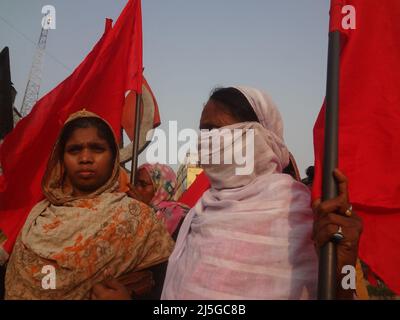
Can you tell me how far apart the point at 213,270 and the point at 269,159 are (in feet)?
1.78

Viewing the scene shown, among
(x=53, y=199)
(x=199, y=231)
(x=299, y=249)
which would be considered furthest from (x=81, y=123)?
(x=299, y=249)

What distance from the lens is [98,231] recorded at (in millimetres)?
1823

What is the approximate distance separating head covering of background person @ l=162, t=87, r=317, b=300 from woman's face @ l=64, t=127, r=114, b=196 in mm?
608

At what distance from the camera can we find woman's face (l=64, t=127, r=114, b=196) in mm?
1994

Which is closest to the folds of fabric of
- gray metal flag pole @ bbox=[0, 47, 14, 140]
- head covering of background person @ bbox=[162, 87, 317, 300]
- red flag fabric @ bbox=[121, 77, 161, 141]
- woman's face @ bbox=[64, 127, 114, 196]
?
head covering of background person @ bbox=[162, 87, 317, 300]

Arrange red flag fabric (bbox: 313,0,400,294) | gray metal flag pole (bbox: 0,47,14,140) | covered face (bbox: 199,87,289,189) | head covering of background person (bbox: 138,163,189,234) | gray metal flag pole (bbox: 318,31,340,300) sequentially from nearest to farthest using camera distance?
gray metal flag pole (bbox: 318,31,340,300), red flag fabric (bbox: 313,0,400,294), covered face (bbox: 199,87,289,189), gray metal flag pole (bbox: 0,47,14,140), head covering of background person (bbox: 138,163,189,234)

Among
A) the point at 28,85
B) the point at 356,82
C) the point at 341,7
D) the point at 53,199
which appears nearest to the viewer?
the point at 341,7

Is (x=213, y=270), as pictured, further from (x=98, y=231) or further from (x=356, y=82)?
(x=356, y=82)

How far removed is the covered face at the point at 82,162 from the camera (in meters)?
2.00

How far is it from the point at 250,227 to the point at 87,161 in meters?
0.98

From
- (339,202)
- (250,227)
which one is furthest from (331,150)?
(250,227)

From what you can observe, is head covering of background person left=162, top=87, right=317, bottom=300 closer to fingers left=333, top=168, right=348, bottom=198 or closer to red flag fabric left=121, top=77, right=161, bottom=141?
fingers left=333, top=168, right=348, bottom=198

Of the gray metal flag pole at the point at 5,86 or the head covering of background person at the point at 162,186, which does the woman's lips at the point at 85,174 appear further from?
the gray metal flag pole at the point at 5,86

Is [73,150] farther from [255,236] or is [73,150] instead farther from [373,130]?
[373,130]
